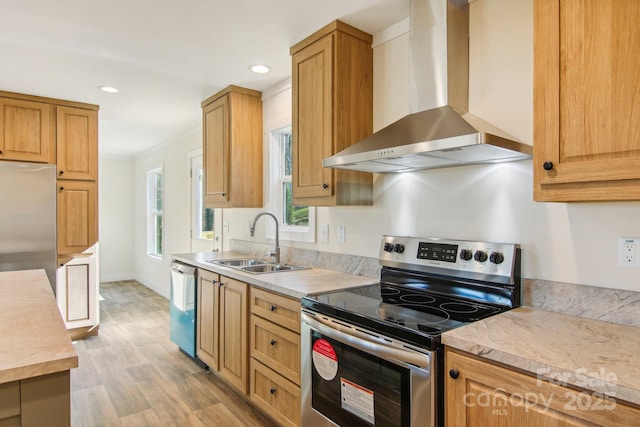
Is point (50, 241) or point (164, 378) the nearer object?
point (164, 378)

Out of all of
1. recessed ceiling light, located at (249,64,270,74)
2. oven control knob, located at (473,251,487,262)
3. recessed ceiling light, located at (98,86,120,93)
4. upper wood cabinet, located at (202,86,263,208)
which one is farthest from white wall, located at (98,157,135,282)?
oven control knob, located at (473,251,487,262)

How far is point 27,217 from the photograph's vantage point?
3.40 meters

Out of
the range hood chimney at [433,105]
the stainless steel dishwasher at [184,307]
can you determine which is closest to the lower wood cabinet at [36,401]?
the range hood chimney at [433,105]

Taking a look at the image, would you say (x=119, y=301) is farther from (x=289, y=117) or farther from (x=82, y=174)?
(x=289, y=117)

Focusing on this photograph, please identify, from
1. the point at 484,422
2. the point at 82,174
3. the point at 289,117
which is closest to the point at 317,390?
the point at 484,422

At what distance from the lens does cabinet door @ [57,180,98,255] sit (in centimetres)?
385

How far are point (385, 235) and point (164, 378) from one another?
6.98ft

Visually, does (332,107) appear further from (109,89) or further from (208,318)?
(109,89)

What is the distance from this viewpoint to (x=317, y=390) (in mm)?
1814

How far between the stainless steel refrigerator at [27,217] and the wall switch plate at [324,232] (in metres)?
2.54

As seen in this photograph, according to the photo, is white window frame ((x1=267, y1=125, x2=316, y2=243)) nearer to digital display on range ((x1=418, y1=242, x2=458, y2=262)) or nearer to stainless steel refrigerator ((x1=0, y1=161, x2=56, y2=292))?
digital display on range ((x1=418, y1=242, x2=458, y2=262))

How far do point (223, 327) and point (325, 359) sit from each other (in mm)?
1216

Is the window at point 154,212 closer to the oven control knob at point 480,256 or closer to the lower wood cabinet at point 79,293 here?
the lower wood cabinet at point 79,293

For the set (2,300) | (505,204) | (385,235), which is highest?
(505,204)
